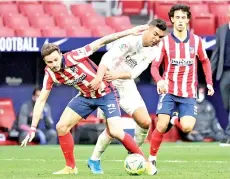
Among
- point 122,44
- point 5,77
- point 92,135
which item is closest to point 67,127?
point 122,44

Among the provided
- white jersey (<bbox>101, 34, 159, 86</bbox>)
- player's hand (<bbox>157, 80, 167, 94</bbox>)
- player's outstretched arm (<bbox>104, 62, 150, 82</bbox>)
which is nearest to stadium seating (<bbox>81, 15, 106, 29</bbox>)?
white jersey (<bbox>101, 34, 159, 86</bbox>)

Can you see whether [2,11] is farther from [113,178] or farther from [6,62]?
[113,178]

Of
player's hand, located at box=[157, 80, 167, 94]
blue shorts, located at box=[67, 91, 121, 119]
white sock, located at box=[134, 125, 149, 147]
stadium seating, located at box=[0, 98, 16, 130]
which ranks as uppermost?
player's hand, located at box=[157, 80, 167, 94]

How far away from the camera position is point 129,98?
542 inches

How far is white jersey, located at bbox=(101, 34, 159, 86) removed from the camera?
1264cm

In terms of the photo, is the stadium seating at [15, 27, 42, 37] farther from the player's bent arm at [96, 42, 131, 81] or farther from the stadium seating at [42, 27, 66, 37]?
the player's bent arm at [96, 42, 131, 81]

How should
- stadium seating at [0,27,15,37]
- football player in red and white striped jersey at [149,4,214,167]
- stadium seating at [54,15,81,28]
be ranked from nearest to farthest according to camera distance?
football player in red and white striped jersey at [149,4,214,167] → stadium seating at [0,27,15,37] → stadium seating at [54,15,81,28]

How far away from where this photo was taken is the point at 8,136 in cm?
1958

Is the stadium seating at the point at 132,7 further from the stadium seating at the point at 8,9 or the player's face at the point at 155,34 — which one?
the player's face at the point at 155,34

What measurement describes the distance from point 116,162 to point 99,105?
2.55 meters

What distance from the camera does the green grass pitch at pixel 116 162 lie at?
38.3 feet

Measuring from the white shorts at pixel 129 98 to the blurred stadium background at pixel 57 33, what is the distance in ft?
19.4

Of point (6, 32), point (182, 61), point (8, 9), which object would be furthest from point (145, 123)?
point (8, 9)

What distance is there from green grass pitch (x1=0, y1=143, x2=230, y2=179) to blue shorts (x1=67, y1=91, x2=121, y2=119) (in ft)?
2.26
